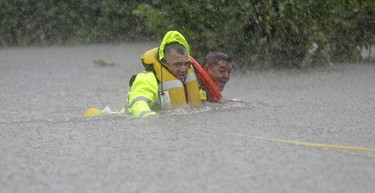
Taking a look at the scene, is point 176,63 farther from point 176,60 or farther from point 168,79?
point 168,79

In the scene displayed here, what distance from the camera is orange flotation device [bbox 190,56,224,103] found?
808 centimetres

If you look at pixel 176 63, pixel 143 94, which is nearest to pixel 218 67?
pixel 176 63

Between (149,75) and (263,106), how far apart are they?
1.58 meters

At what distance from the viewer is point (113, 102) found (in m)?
10.7

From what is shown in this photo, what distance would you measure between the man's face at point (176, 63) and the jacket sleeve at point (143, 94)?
0.79 feet

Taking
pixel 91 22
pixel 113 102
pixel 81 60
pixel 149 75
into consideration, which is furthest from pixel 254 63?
pixel 91 22

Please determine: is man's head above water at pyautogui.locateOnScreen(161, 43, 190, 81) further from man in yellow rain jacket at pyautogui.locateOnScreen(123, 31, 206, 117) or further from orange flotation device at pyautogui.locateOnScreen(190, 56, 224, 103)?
orange flotation device at pyautogui.locateOnScreen(190, 56, 224, 103)

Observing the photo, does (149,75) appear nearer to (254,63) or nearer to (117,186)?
(117,186)

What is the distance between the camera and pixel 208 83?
8.14 metres

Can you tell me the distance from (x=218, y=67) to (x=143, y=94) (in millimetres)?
1067

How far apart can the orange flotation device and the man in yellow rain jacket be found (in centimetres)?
14

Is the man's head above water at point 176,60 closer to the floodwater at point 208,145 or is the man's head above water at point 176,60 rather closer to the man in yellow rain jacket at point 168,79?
the man in yellow rain jacket at point 168,79

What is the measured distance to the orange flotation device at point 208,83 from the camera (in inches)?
318

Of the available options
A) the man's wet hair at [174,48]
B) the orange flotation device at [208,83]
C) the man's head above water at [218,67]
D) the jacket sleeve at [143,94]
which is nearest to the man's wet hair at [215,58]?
the man's head above water at [218,67]
